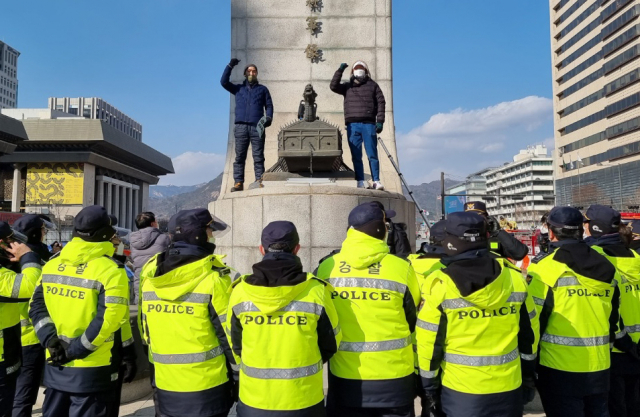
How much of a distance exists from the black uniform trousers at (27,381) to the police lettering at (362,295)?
309cm

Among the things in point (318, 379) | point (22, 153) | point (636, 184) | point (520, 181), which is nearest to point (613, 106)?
point (636, 184)

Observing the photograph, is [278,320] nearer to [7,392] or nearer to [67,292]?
[67,292]

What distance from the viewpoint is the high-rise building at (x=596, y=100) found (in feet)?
198

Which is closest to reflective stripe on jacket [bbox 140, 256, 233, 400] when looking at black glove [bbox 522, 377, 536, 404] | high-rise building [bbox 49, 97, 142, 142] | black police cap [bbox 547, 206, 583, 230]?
black glove [bbox 522, 377, 536, 404]

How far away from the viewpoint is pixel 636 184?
57812mm

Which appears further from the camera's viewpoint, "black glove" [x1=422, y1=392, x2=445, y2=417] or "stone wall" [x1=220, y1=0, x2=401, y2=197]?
"stone wall" [x1=220, y1=0, x2=401, y2=197]

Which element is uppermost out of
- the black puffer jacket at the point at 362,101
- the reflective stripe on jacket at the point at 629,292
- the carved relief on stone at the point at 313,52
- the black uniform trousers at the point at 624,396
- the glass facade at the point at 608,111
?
the glass facade at the point at 608,111

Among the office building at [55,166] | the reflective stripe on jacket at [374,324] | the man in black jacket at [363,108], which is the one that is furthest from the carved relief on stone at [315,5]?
the office building at [55,166]

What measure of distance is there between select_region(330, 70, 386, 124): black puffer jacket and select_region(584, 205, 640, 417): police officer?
4.91 m

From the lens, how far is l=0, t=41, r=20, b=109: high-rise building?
138 meters

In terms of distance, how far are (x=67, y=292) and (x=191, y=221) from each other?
44.7 inches

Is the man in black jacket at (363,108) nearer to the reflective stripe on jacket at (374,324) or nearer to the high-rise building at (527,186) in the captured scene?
the reflective stripe on jacket at (374,324)

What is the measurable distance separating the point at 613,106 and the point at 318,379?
77.1m

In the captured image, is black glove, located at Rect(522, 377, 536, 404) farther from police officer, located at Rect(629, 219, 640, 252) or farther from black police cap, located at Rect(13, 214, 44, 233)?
black police cap, located at Rect(13, 214, 44, 233)
